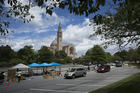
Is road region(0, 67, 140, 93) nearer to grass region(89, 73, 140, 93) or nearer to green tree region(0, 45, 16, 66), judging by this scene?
grass region(89, 73, 140, 93)

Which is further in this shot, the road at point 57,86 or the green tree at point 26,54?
the green tree at point 26,54

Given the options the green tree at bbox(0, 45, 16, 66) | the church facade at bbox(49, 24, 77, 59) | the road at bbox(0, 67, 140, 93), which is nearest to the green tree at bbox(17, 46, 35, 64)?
the green tree at bbox(0, 45, 16, 66)

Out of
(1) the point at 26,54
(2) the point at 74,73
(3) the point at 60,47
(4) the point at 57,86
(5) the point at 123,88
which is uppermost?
(3) the point at 60,47

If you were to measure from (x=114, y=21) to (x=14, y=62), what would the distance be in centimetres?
5081

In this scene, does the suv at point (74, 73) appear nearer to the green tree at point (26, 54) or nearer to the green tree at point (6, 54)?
the green tree at point (26, 54)

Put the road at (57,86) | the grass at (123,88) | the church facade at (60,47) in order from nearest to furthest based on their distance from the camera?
the grass at (123,88), the road at (57,86), the church facade at (60,47)

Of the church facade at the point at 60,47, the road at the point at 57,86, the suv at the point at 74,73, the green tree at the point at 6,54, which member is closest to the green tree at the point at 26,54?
the green tree at the point at 6,54

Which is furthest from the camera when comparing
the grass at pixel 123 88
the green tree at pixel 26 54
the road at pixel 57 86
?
the green tree at pixel 26 54

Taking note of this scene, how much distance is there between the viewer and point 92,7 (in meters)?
4.55

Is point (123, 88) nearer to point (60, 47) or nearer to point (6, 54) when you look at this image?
point (6, 54)

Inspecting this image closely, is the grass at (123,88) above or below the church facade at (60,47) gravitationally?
below

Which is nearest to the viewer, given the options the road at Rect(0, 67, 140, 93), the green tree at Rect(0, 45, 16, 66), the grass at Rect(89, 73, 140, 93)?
the grass at Rect(89, 73, 140, 93)

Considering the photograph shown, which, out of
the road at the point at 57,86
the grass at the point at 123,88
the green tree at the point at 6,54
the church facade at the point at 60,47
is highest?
the church facade at the point at 60,47

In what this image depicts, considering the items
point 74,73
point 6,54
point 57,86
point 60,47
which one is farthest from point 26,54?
point 60,47
